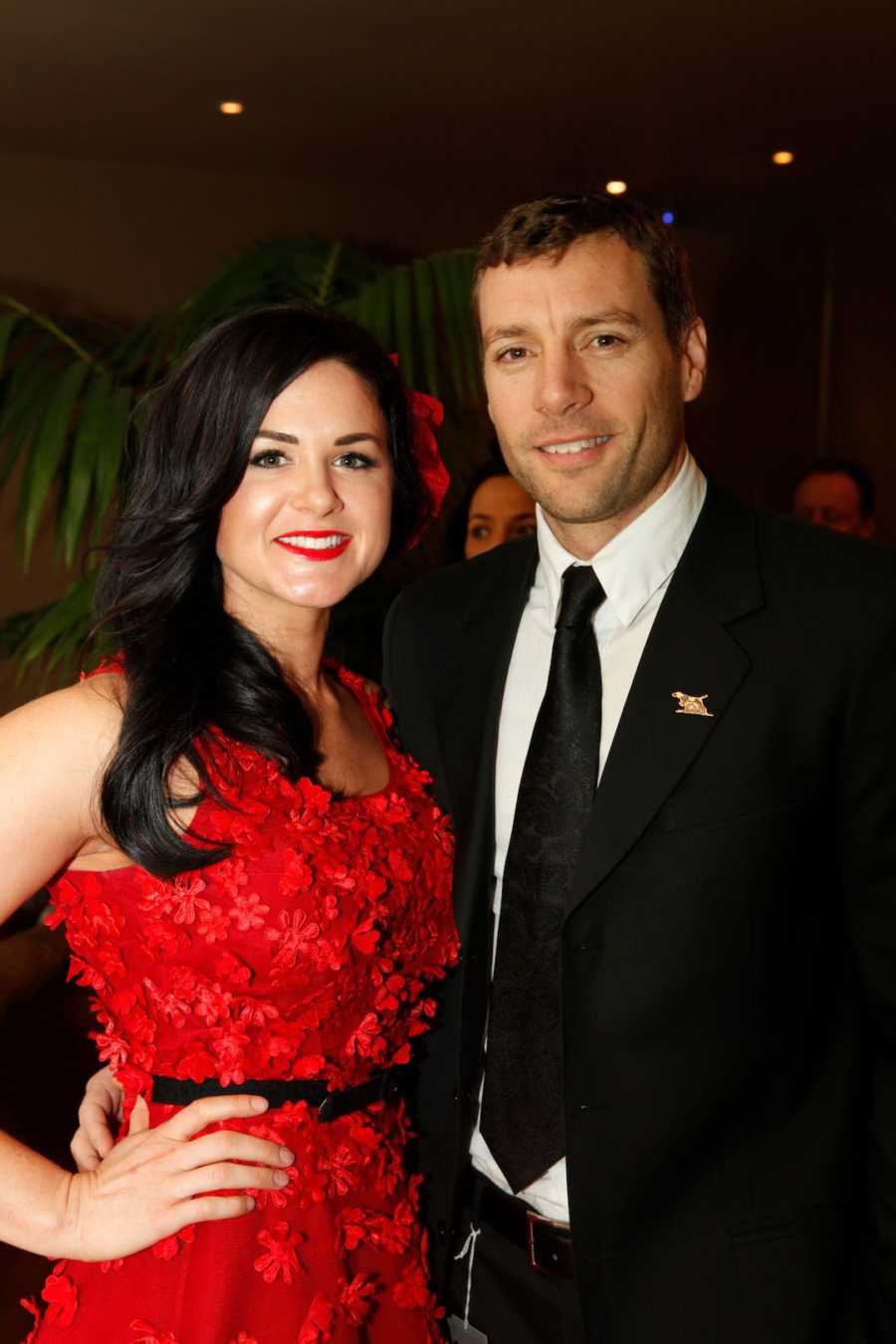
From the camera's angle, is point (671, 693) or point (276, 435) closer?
point (671, 693)

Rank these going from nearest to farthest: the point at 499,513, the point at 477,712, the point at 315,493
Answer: the point at 315,493, the point at 477,712, the point at 499,513

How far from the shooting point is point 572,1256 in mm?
1613

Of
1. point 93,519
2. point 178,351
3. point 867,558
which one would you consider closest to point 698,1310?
point 867,558

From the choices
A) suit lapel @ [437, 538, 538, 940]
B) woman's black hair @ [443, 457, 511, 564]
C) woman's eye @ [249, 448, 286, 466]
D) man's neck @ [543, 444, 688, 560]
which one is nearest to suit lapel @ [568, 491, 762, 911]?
man's neck @ [543, 444, 688, 560]

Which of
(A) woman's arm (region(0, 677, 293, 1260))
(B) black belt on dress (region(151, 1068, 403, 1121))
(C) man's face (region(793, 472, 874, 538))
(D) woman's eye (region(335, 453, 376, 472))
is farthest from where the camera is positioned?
(C) man's face (region(793, 472, 874, 538))

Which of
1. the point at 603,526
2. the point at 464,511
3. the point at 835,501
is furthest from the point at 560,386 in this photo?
the point at 835,501

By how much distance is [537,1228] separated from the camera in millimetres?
1658

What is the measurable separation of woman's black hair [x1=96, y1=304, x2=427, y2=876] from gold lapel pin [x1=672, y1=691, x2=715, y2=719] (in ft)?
1.62

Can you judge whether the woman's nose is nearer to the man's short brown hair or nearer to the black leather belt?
the man's short brown hair

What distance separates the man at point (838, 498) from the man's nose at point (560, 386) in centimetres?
292

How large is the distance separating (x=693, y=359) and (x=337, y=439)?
0.54 meters

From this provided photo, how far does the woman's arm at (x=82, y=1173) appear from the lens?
4.81 ft

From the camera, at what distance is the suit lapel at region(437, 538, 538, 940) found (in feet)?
5.76

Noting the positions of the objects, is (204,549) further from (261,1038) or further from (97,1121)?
(97,1121)
